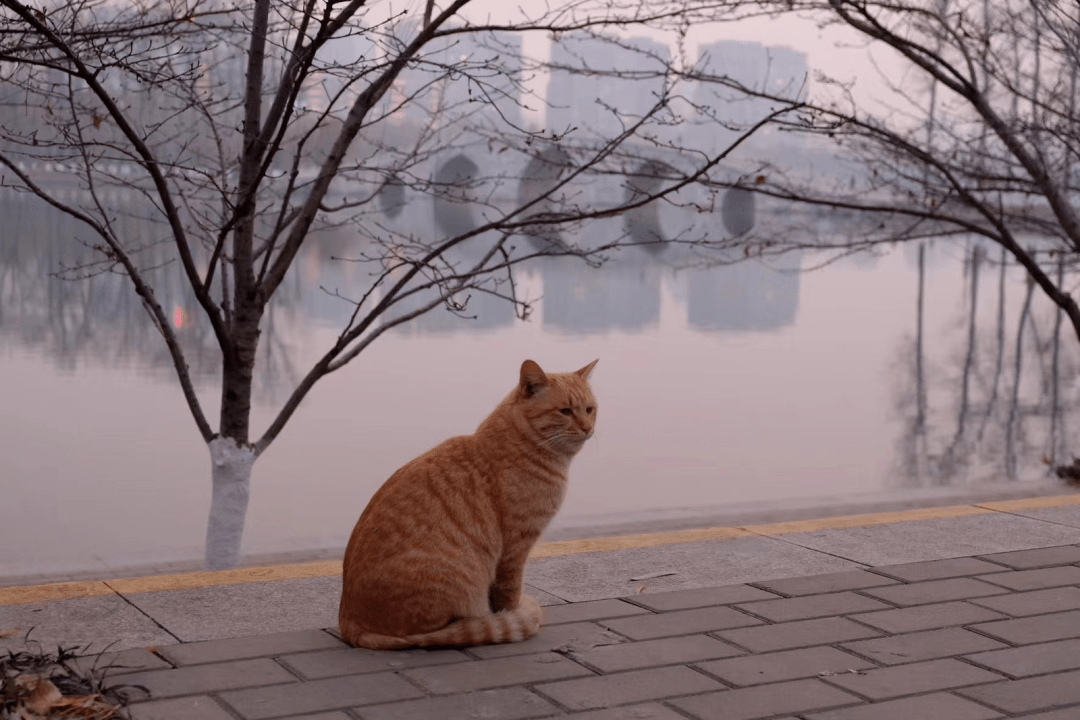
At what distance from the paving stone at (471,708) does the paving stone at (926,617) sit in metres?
1.17

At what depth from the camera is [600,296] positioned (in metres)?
23.2

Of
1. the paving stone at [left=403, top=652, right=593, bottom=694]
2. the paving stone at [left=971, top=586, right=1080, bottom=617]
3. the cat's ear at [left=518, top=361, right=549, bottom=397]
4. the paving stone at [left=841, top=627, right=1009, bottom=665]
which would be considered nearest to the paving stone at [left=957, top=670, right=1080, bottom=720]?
the paving stone at [left=841, top=627, right=1009, bottom=665]

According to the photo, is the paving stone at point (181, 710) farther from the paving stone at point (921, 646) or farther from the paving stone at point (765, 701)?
the paving stone at point (921, 646)

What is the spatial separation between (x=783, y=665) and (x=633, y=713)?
54 cm

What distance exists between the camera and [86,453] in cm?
954

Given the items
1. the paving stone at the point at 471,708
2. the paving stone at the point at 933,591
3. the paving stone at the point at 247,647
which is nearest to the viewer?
the paving stone at the point at 471,708

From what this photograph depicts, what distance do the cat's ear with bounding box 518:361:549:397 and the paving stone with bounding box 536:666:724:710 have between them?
828 millimetres

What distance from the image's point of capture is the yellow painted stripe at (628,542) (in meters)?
4.20

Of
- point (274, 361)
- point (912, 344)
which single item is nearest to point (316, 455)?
point (274, 361)

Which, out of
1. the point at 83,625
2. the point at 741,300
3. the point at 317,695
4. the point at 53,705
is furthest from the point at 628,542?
the point at 741,300

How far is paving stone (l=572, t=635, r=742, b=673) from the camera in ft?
9.78

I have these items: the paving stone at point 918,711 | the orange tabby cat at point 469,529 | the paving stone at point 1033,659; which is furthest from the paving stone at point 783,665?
the orange tabby cat at point 469,529

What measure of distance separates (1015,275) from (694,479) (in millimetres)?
22608

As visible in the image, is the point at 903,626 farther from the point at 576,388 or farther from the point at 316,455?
the point at 316,455
